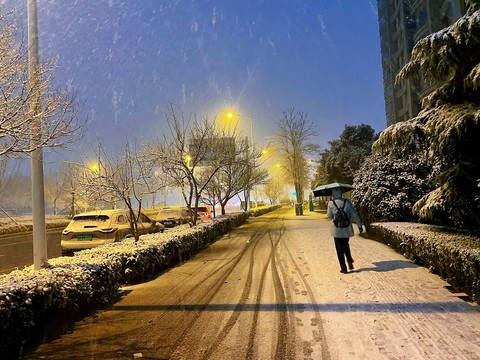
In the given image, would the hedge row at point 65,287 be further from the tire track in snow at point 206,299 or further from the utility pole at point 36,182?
the tire track in snow at point 206,299

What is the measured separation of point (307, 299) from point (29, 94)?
16.0 feet

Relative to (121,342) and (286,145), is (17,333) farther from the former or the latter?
(286,145)

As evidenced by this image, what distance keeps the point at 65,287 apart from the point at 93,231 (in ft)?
17.3

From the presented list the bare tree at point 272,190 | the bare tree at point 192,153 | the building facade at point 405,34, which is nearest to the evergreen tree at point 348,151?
the building facade at point 405,34

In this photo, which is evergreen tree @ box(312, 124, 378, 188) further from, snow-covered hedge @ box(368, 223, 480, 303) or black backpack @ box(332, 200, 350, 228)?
black backpack @ box(332, 200, 350, 228)

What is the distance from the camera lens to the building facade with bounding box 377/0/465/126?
28.5 metres

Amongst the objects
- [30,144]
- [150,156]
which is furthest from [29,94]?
[150,156]

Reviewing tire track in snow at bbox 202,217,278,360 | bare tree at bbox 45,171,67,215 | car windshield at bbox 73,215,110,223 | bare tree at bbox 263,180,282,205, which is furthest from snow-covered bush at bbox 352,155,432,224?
bare tree at bbox 263,180,282,205

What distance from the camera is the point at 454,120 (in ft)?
20.2

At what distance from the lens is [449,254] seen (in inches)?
208

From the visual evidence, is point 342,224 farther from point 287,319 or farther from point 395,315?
point 287,319

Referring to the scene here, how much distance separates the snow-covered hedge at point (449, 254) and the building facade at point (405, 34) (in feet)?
66.8

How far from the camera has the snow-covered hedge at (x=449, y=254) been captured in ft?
15.0

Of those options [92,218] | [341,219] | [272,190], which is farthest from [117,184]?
[272,190]
